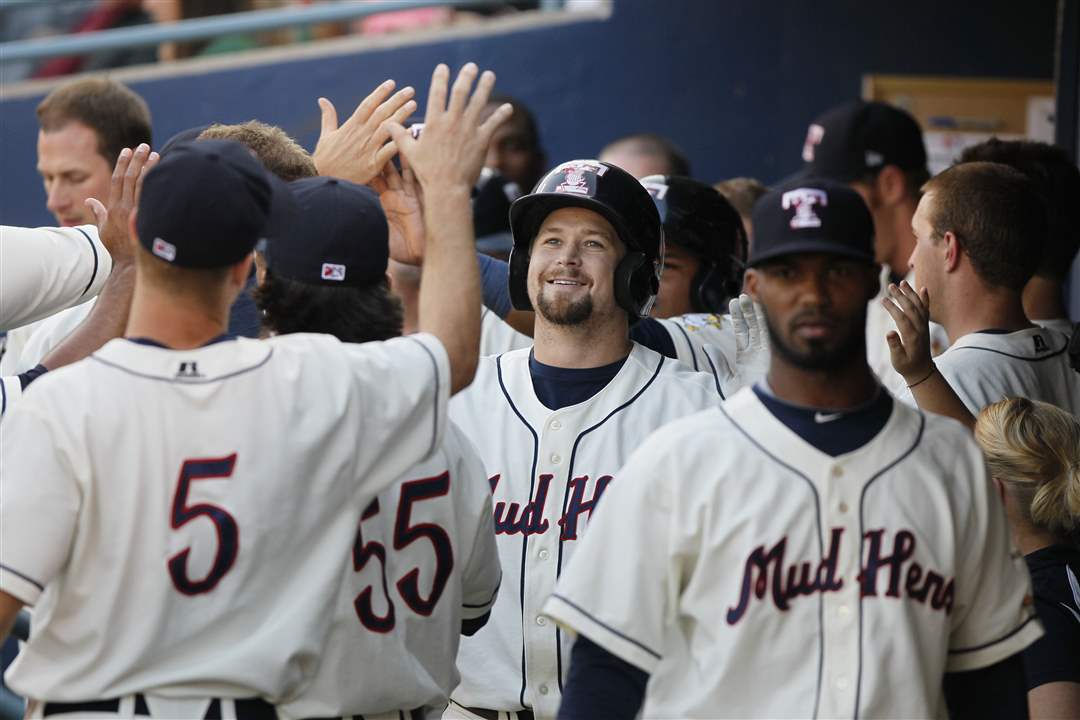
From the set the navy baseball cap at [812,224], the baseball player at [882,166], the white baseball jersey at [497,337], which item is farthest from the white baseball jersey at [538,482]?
the baseball player at [882,166]

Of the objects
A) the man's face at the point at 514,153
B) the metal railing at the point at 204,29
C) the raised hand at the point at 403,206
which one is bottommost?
the raised hand at the point at 403,206

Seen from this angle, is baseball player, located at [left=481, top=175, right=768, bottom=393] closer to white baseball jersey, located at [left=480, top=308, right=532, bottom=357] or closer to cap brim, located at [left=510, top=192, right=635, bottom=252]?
cap brim, located at [left=510, top=192, right=635, bottom=252]

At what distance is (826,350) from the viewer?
2566mm

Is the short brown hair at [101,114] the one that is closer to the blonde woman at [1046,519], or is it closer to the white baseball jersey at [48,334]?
the white baseball jersey at [48,334]

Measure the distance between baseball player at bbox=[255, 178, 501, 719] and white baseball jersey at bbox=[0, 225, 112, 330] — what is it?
1.81ft

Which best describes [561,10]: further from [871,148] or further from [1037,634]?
[1037,634]

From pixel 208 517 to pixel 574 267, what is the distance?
1.50 m

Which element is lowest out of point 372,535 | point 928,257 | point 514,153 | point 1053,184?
point 372,535

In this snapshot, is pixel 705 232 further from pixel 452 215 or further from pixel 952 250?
pixel 452 215

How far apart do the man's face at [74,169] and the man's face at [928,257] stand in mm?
2645

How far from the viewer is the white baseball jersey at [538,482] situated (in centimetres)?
346

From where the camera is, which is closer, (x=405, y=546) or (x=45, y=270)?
(x=405, y=546)

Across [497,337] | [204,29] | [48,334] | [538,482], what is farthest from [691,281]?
[204,29]

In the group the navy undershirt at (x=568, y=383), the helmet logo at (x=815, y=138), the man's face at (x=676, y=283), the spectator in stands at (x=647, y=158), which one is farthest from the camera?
the spectator in stands at (x=647, y=158)
